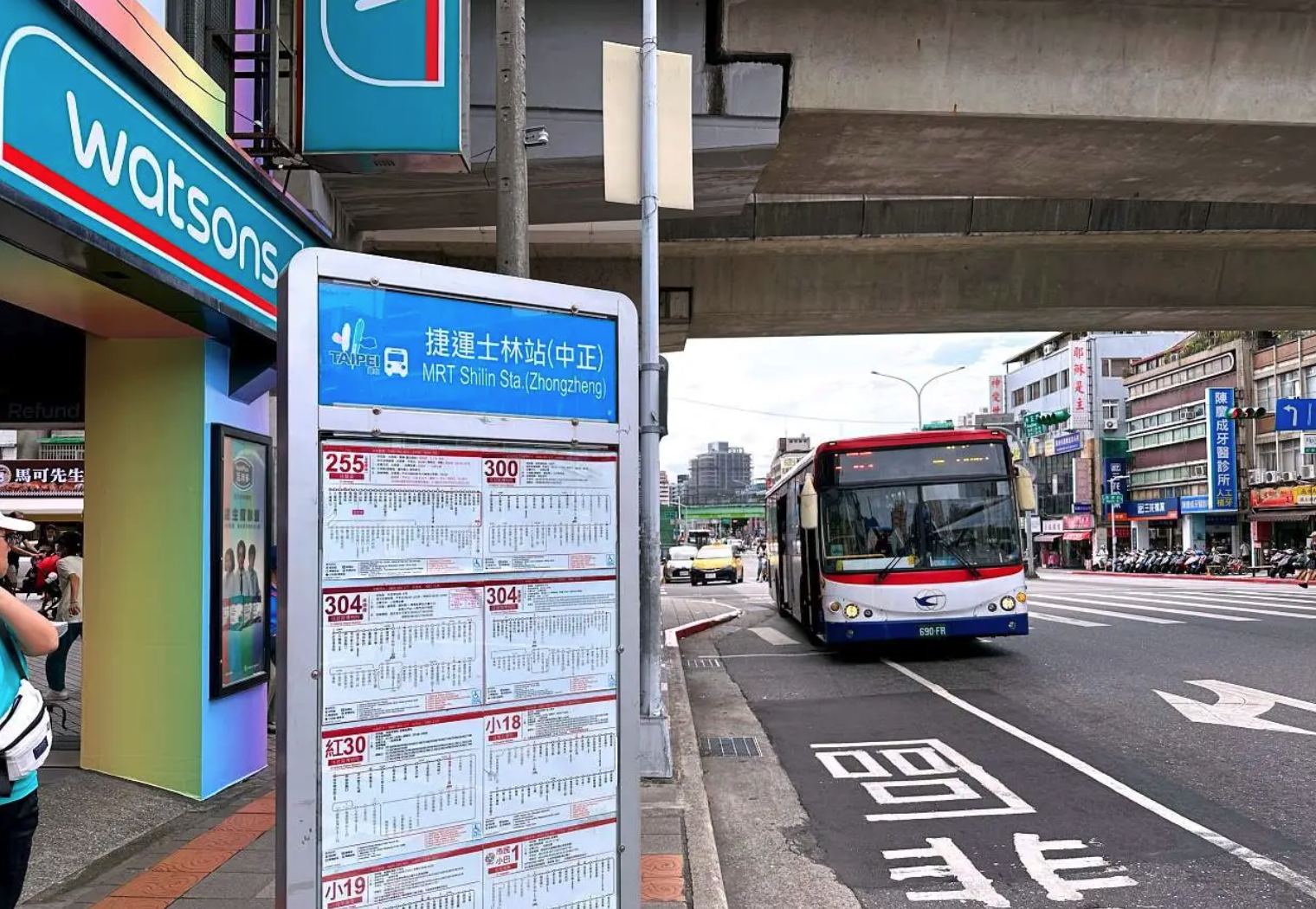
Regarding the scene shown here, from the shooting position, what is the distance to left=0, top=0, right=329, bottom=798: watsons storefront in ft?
17.9

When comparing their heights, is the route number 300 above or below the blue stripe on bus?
above

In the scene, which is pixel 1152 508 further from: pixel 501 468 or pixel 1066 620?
pixel 501 468

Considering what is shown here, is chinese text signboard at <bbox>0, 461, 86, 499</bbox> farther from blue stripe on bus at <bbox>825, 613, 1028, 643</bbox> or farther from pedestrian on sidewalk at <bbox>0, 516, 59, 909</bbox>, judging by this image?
pedestrian on sidewalk at <bbox>0, 516, 59, 909</bbox>

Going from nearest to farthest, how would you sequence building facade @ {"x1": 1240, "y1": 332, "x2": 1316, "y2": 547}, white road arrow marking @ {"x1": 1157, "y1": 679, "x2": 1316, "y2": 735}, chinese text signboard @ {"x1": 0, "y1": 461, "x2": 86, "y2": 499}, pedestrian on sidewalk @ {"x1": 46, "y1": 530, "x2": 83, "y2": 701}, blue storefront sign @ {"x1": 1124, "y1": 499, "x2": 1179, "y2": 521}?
white road arrow marking @ {"x1": 1157, "y1": 679, "x2": 1316, "y2": 735}
pedestrian on sidewalk @ {"x1": 46, "y1": 530, "x2": 83, "y2": 701}
chinese text signboard @ {"x1": 0, "y1": 461, "x2": 86, "y2": 499}
building facade @ {"x1": 1240, "y1": 332, "x2": 1316, "y2": 547}
blue storefront sign @ {"x1": 1124, "y1": 499, "x2": 1179, "y2": 521}

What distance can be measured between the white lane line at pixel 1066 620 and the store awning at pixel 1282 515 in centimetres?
3501

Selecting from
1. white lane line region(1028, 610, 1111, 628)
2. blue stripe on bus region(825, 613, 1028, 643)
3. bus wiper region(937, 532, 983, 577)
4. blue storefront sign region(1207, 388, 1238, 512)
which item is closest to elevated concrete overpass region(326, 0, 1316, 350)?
bus wiper region(937, 532, 983, 577)

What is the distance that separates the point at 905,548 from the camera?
1349 centimetres

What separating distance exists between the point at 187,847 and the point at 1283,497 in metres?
54.4

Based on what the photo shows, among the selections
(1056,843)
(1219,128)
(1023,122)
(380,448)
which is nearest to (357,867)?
(380,448)

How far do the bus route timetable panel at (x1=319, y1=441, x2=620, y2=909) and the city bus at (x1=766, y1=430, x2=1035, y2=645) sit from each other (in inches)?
405

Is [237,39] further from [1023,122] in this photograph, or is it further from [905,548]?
[905,548]

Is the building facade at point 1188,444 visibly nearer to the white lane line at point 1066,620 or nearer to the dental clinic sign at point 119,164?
the white lane line at point 1066,620

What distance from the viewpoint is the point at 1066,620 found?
19.1 metres

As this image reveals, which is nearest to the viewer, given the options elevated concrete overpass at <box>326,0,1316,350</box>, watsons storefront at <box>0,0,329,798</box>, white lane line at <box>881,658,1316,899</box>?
white lane line at <box>881,658,1316,899</box>
